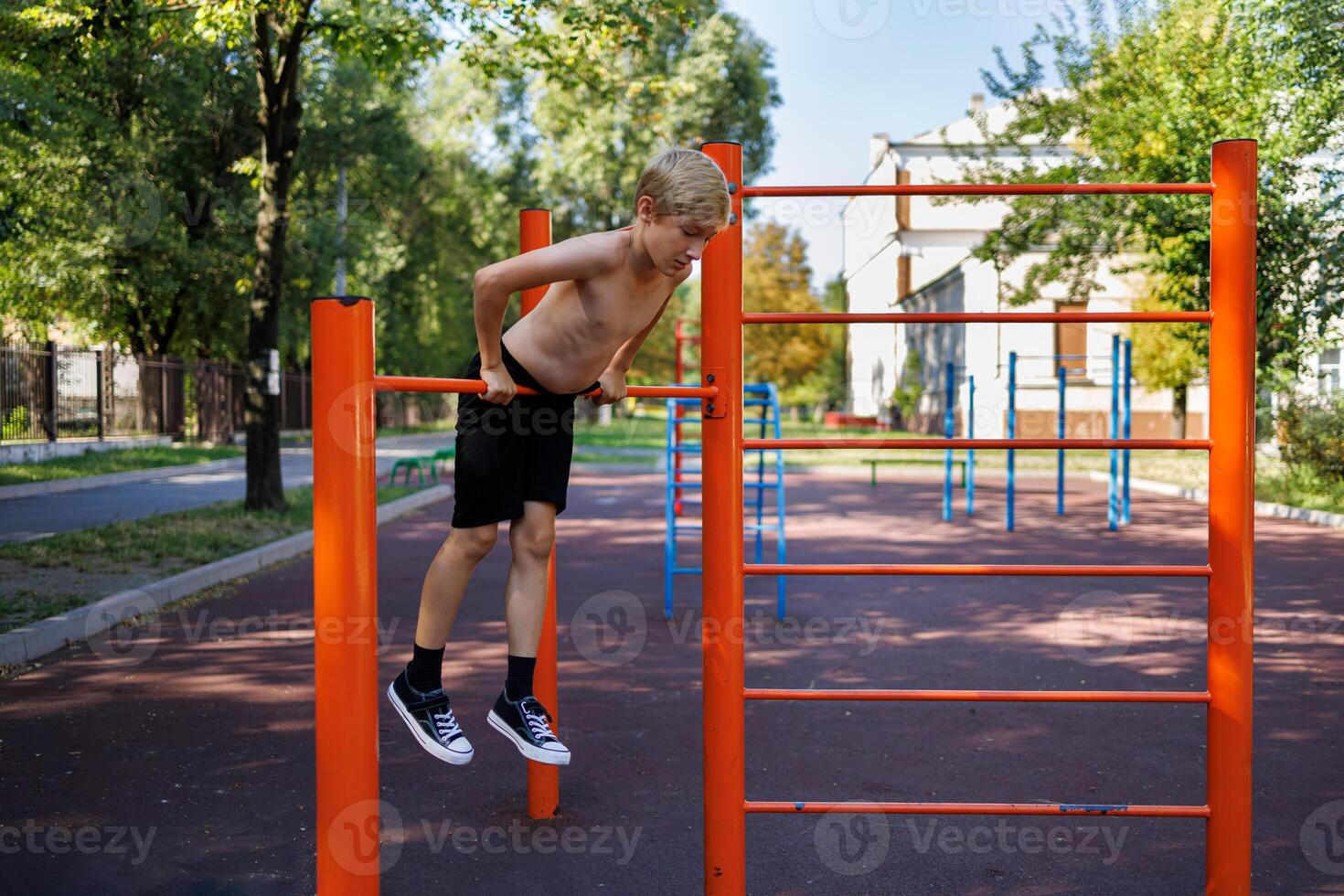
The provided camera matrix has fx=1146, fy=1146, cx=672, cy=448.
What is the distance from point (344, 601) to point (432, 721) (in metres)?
0.59

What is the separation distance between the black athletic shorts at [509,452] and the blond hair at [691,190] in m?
0.57

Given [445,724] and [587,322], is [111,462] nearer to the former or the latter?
[445,724]

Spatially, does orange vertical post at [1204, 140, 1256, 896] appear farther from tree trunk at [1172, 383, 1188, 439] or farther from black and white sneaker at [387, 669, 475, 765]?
tree trunk at [1172, 383, 1188, 439]

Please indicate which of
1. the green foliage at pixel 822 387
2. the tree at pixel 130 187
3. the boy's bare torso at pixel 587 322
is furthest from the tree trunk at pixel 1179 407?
the boy's bare torso at pixel 587 322

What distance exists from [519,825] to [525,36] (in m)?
8.40

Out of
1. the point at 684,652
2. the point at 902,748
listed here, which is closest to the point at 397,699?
the point at 902,748

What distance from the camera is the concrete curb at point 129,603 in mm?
5801

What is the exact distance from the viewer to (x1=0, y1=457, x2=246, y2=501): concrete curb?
14.4 metres

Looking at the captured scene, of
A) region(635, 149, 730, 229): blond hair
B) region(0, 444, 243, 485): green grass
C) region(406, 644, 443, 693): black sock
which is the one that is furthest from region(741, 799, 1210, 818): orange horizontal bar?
region(0, 444, 243, 485): green grass

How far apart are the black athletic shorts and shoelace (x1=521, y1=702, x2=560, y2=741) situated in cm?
48

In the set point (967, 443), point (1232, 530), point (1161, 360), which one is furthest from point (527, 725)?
point (1161, 360)

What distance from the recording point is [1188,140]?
12531mm

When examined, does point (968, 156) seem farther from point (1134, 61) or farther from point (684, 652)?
point (684, 652)

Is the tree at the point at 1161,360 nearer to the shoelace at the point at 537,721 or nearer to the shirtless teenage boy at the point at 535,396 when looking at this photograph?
the shirtless teenage boy at the point at 535,396
